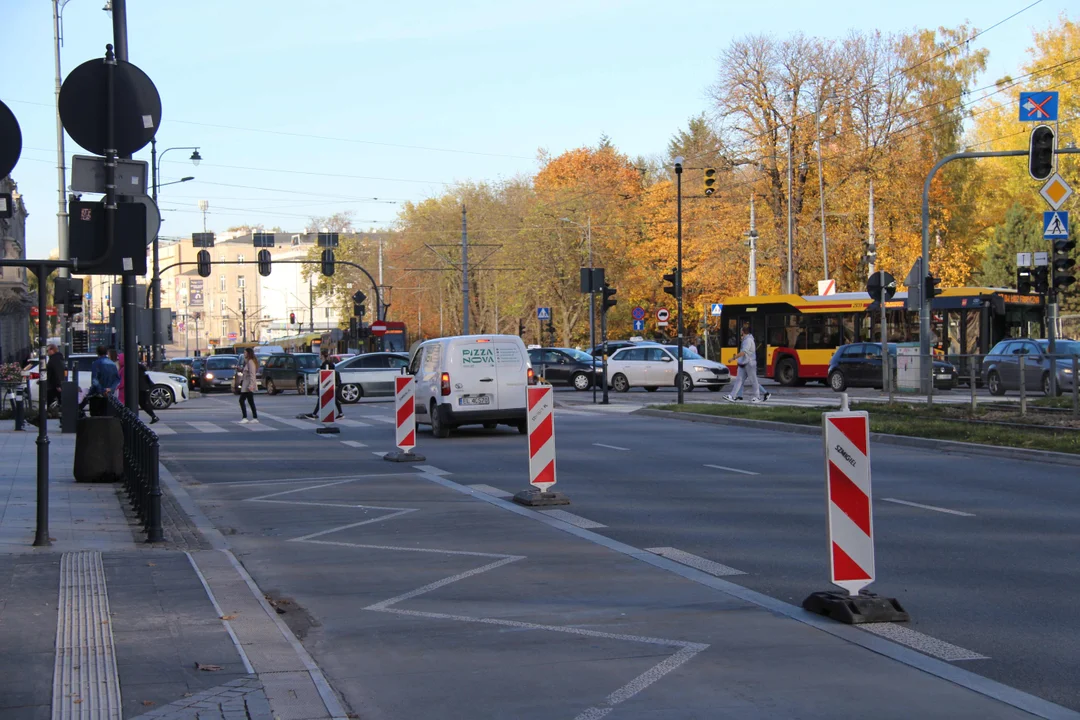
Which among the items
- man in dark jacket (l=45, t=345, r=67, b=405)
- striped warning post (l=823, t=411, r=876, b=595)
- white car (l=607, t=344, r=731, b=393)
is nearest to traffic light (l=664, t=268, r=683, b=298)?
white car (l=607, t=344, r=731, b=393)

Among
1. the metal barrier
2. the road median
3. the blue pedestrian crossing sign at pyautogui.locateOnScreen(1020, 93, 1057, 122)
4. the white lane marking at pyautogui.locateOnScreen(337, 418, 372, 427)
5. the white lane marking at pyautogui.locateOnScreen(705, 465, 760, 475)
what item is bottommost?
the white lane marking at pyautogui.locateOnScreen(337, 418, 372, 427)

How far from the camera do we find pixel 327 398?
2428 cm

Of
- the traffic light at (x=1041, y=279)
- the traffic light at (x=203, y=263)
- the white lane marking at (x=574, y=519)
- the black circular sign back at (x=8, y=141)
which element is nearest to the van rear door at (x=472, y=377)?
the white lane marking at (x=574, y=519)

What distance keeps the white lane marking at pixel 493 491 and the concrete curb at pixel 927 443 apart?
7.49 meters

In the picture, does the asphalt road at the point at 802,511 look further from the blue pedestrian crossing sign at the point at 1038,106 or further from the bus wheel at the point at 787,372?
the bus wheel at the point at 787,372

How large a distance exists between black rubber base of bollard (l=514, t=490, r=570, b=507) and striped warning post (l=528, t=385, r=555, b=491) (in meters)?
0.10

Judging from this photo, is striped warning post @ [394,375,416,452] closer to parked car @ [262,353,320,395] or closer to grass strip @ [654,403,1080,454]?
grass strip @ [654,403,1080,454]

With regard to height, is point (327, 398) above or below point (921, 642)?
above

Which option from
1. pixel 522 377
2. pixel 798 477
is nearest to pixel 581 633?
pixel 798 477

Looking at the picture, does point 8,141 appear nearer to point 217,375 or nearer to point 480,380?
point 480,380

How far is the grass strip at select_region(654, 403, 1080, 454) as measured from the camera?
58.3ft

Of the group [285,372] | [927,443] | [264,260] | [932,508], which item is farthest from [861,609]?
[264,260]

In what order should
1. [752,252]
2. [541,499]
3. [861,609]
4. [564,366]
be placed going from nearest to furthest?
1. [861,609]
2. [541,499]
3. [564,366]
4. [752,252]

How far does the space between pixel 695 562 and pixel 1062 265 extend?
72.5ft
